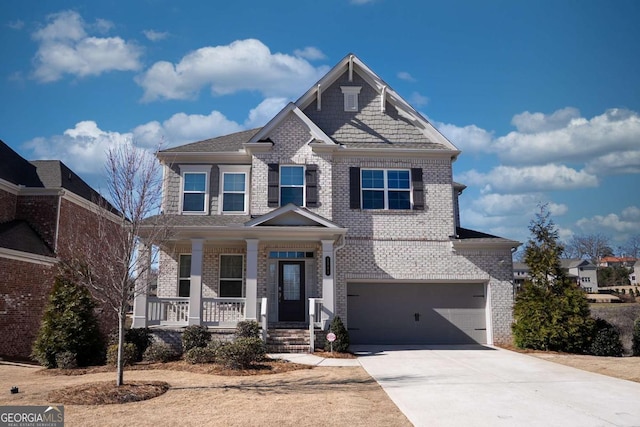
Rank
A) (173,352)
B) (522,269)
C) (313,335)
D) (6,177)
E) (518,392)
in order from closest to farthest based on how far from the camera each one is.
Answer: (518,392) < (173,352) < (313,335) < (6,177) < (522,269)

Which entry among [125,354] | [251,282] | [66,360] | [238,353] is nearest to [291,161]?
[251,282]

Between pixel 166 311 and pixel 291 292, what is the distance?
13.7 feet

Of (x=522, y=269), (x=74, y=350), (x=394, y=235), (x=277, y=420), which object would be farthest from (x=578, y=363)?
(x=522, y=269)

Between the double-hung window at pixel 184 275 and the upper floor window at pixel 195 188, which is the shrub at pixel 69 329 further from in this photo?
the upper floor window at pixel 195 188

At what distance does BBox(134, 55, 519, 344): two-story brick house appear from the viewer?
672 inches

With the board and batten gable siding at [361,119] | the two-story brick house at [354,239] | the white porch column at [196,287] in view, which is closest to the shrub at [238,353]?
the white porch column at [196,287]

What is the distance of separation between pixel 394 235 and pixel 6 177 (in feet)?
47.4

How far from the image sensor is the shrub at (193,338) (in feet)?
45.0

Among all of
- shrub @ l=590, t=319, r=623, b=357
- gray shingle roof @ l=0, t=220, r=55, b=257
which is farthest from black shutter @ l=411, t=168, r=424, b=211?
gray shingle roof @ l=0, t=220, r=55, b=257

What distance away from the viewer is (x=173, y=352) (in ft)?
43.9

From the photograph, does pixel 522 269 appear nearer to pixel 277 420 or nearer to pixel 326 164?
pixel 326 164

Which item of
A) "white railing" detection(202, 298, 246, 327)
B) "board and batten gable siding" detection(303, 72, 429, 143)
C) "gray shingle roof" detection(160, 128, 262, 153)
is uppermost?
"board and batten gable siding" detection(303, 72, 429, 143)

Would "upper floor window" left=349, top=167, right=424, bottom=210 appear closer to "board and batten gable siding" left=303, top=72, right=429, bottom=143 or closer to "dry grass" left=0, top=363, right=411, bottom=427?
"board and batten gable siding" left=303, top=72, right=429, bottom=143

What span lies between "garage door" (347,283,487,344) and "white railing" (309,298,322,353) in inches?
80.9
